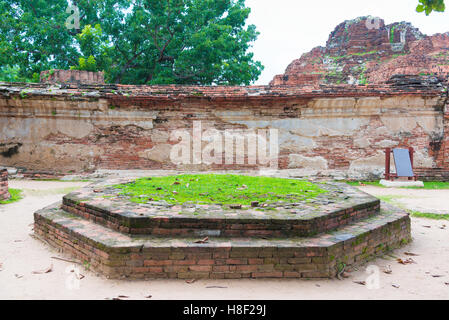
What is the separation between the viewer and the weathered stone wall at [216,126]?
8617 mm

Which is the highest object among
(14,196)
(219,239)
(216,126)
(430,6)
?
(430,6)

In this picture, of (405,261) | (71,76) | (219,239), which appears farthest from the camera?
(71,76)

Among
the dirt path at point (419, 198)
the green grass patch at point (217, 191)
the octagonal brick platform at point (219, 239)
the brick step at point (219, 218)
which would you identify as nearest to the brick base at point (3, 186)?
the green grass patch at point (217, 191)

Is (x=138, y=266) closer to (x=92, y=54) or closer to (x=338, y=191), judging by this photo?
(x=338, y=191)

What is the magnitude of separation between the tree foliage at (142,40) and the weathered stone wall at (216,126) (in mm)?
5572

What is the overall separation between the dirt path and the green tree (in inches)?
135

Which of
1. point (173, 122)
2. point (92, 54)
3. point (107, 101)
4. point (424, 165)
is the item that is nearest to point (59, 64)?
point (92, 54)

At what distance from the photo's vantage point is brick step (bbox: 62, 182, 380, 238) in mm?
2867

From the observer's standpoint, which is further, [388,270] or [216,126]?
[216,126]

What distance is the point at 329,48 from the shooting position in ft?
75.7

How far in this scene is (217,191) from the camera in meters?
4.08

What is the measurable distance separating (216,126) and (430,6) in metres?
6.34

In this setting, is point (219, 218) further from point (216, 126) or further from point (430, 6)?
point (216, 126)

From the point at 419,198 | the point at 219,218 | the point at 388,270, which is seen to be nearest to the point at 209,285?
the point at 219,218
